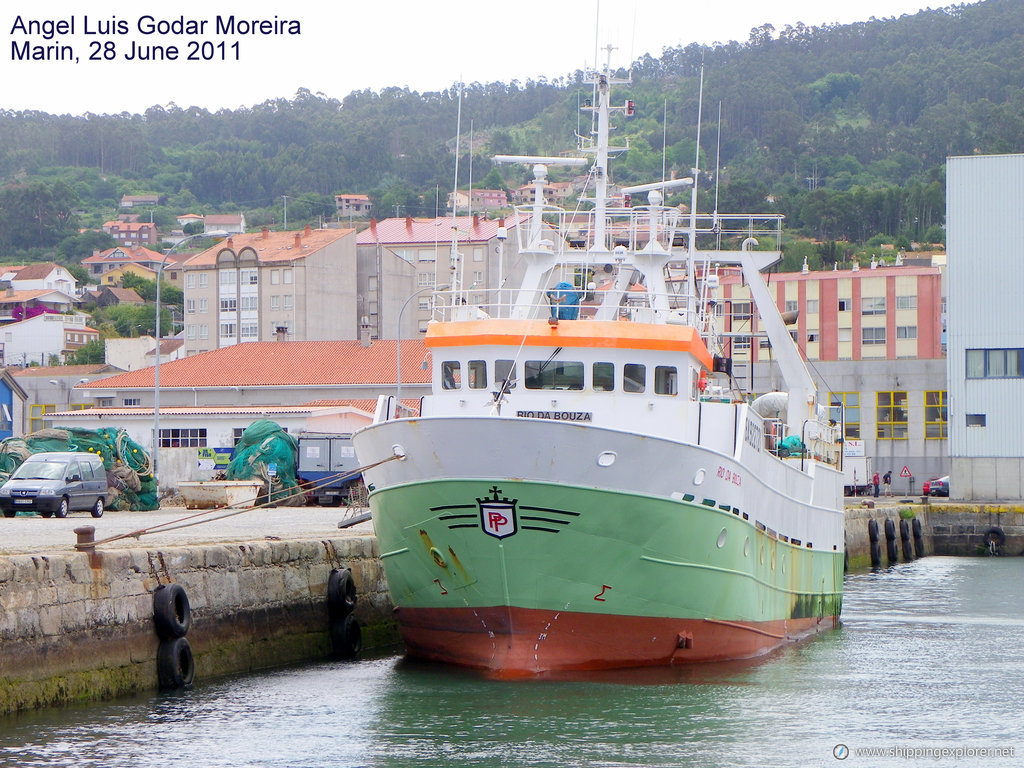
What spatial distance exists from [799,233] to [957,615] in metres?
134

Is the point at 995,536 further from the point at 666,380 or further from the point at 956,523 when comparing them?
the point at 666,380

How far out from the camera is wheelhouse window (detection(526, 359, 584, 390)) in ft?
62.1

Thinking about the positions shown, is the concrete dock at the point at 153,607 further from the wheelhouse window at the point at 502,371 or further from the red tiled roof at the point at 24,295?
the red tiled roof at the point at 24,295

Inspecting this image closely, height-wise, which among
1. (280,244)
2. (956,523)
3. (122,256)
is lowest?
(956,523)

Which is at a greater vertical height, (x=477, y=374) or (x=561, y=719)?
(x=477, y=374)

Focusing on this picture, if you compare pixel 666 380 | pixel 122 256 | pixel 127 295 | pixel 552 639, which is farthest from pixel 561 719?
pixel 122 256

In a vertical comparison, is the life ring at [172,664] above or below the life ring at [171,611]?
below

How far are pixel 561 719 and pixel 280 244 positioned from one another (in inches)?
3582

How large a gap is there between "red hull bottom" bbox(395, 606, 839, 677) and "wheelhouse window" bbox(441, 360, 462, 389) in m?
3.10

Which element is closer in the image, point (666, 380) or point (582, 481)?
point (582, 481)

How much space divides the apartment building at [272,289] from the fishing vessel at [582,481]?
76.4 meters

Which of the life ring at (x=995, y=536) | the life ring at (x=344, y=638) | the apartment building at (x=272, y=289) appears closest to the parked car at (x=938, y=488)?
the life ring at (x=995, y=536)

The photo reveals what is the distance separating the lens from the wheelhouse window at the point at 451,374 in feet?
64.5

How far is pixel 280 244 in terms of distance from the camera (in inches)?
4092
